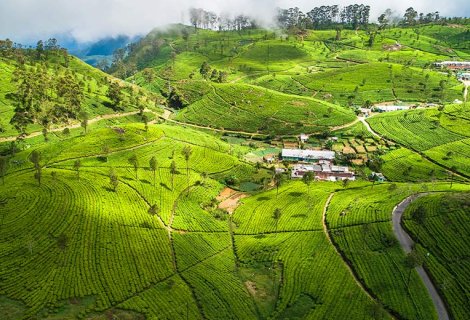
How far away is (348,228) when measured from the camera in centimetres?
10662

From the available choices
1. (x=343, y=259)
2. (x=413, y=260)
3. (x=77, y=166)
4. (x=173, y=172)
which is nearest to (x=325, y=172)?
(x=173, y=172)

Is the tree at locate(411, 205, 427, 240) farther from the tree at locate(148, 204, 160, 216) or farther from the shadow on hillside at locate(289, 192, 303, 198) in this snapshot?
the tree at locate(148, 204, 160, 216)

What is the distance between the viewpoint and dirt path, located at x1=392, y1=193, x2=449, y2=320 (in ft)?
267

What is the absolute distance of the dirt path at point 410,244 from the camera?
81287 millimetres

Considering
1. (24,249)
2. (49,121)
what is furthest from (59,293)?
(49,121)

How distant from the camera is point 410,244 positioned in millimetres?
98062

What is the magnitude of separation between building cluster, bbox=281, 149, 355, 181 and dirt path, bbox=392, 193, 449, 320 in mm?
33796

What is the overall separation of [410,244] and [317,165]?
6427cm

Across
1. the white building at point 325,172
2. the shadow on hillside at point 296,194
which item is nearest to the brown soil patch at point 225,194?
the shadow on hillside at point 296,194

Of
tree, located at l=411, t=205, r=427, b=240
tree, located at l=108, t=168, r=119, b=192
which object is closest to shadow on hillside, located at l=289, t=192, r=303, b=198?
tree, located at l=411, t=205, r=427, b=240

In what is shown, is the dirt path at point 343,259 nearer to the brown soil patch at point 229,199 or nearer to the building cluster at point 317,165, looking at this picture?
the building cluster at point 317,165

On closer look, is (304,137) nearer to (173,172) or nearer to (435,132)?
(435,132)

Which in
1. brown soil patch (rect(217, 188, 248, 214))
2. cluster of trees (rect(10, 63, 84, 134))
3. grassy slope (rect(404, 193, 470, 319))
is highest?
cluster of trees (rect(10, 63, 84, 134))

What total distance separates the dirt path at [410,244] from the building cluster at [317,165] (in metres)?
33.8
